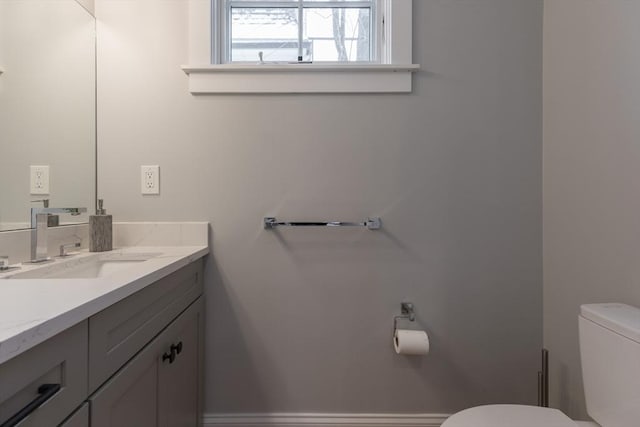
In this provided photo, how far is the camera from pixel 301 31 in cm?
142

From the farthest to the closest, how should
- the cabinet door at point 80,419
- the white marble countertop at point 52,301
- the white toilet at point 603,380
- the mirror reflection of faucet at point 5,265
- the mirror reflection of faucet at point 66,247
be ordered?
the mirror reflection of faucet at point 66,247, the mirror reflection of faucet at point 5,265, the white toilet at point 603,380, the cabinet door at point 80,419, the white marble countertop at point 52,301

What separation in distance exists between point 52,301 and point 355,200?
1.02m

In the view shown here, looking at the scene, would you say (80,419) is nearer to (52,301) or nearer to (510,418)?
(52,301)

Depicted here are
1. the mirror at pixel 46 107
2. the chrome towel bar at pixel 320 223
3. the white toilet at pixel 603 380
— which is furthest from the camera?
the chrome towel bar at pixel 320 223

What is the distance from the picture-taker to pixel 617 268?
987 millimetres

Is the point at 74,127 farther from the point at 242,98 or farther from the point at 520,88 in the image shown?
the point at 520,88

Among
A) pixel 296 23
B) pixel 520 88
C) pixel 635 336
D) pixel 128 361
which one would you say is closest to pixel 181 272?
pixel 128 361

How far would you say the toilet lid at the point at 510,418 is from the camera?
0.85m

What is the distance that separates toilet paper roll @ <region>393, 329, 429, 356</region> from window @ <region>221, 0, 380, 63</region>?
121 centimetres

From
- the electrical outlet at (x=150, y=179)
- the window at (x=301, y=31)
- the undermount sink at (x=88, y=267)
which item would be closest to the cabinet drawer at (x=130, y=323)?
the undermount sink at (x=88, y=267)

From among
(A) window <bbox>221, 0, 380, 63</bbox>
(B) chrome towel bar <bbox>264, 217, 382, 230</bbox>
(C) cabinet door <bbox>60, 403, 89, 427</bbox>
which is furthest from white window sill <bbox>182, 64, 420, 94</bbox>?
(C) cabinet door <bbox>60, 403, 89, 427</bbox>

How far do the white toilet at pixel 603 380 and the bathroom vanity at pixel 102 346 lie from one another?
839 mm

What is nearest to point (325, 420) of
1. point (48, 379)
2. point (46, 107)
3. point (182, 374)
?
point (182, 374)

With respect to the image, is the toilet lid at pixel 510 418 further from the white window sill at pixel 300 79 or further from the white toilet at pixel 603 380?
the white window sill at pixel 300 79
